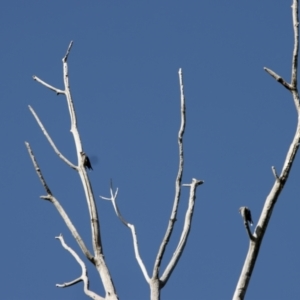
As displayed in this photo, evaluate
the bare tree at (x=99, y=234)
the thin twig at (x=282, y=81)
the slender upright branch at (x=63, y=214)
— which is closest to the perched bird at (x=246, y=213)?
the bare tree at (x=99, y=234)

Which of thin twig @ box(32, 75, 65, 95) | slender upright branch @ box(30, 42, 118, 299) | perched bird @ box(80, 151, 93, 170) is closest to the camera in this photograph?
slender upright branch @ box(30, 42, 118, 299)

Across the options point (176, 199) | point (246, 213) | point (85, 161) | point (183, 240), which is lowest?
point (183, 240)

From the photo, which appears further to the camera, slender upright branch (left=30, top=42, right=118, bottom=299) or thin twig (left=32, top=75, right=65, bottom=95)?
thin twig (left=32, top=75, right=65, bottom=95)

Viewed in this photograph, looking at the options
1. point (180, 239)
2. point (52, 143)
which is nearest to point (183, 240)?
point (180, 239)

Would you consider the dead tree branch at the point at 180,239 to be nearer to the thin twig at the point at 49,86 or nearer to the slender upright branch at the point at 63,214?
the slender upright branch at the point at 63,214

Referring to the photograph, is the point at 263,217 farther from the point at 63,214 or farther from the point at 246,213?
the point at 63,214

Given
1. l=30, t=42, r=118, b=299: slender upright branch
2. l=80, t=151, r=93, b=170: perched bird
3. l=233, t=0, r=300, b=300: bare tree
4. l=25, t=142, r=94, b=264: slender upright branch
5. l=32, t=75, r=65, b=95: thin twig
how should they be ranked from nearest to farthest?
l=233, t=0, r=300, b=300: bare tree < l=30, t=42, r=118, b=299: slender upright branch < l=25, t=142, r=94, b=264: slender upright branch < l=80, t=151, r=93, b=170: perched bird < l=32, t=75, r=65, b=95: thin twig

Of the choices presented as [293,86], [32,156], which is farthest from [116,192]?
[293,86]

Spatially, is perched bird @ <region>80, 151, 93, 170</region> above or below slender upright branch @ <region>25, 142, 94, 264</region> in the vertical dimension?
above

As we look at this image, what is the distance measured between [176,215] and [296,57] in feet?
3.25

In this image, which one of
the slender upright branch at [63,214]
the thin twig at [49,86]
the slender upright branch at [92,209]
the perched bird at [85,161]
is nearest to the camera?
the slender upright branch at [92,209]

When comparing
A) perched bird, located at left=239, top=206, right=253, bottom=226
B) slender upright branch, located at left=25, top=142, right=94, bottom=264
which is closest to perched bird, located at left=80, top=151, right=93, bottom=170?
slender upright branch, located at left=25, top=142, right=94, bottom=264

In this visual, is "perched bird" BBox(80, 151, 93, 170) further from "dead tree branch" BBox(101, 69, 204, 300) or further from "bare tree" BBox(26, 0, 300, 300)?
"dead tree branch" BBox(101, 69, 204, 300)

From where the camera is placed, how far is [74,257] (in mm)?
4023
